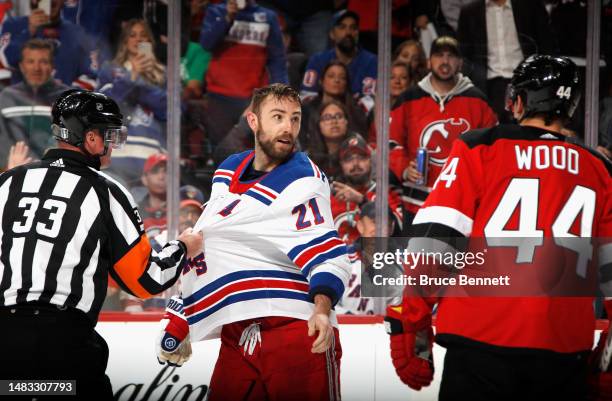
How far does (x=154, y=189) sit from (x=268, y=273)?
225 cm

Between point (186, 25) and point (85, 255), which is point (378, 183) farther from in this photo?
point (85, 255)

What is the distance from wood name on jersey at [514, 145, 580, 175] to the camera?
218cm

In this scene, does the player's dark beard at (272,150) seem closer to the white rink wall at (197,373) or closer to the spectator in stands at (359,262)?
the white rink wall at (197,373)

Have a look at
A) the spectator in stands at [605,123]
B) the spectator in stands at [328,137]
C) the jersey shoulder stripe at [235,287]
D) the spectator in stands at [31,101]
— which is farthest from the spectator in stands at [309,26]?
the jersey shoulder stripe at [235,287]

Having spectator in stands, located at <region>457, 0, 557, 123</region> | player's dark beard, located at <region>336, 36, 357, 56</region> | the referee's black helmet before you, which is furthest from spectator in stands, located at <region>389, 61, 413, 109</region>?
the referee's black helmet

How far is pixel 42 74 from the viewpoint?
473 centimetres

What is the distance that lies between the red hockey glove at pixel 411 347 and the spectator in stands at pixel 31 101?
3031 mm

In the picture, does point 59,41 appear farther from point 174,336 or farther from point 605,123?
point 605,123

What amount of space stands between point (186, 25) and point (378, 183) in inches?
55.2

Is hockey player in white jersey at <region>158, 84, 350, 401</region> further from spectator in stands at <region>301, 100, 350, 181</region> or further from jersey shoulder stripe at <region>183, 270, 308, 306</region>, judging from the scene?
spectator in stands at <region>301, 100, 350, 181</region>

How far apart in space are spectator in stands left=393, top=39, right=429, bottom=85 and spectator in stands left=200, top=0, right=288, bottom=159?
2.17ft

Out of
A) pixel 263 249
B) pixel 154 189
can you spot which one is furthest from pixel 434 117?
pixel 263 249

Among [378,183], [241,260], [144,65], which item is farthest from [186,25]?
[241,260]

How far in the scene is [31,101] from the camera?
4754 millimetres
